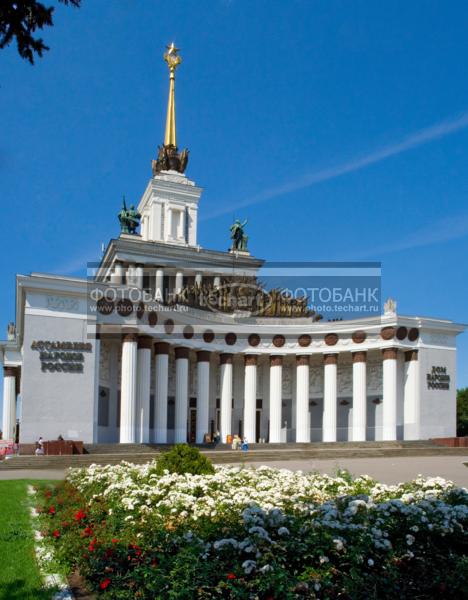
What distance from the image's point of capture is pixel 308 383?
1745 inches

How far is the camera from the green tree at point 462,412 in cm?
6725

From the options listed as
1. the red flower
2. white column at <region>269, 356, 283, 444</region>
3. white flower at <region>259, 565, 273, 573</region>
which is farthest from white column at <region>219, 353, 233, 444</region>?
white flower at <region>259, 565, 273, 573</region>

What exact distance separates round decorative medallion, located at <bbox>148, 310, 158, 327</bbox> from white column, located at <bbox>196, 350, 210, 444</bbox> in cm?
553

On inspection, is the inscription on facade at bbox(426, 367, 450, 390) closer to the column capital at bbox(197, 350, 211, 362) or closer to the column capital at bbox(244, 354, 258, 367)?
the column capital at bbox(244, 354, 258, 367)

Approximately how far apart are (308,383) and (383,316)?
6.91 metres

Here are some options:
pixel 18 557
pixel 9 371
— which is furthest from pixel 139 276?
pixel 18 557

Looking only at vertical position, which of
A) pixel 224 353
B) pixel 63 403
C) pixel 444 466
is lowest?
pixel 444 466

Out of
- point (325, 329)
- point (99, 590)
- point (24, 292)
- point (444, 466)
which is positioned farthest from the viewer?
point (325, 329)

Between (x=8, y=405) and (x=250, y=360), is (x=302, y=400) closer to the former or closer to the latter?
(x=250, y=360)

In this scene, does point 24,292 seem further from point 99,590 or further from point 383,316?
point 99,590

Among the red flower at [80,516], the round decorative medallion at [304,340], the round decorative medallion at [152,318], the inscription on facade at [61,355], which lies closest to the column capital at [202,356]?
the round decorative medallion at [152,318]

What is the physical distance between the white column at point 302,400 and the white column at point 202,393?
6111mm

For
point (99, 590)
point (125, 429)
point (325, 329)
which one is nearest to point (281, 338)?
point (325, 329)

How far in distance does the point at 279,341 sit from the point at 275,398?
12.2 ft
